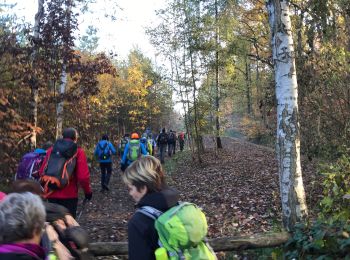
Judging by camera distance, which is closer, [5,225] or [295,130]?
[5,225]

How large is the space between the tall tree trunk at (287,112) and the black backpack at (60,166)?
10.7 feet

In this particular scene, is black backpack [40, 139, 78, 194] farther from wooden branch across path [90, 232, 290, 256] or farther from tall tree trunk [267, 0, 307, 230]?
tall tree trunk [267, 0, 307, 230]

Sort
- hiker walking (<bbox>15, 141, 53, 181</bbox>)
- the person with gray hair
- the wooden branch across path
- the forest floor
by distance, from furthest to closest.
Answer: the forest floor < hiker walking (<bbox>15, 141, 53, 181</bbox>) < the wooden branch across path < the person with gray hair

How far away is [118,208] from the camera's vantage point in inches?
420

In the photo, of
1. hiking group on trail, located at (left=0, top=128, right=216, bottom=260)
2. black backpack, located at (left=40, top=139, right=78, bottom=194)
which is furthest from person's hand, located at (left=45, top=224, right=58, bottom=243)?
black backpack, located at (left=40, top=139, right=78, bottom=194)

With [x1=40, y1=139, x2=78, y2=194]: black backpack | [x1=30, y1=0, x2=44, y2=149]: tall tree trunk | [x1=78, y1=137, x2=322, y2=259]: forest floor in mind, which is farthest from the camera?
[x1=30, y1=0, x2=44, y2=149]: tall tree trunk

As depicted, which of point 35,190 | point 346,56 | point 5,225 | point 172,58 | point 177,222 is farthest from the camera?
point 172,58

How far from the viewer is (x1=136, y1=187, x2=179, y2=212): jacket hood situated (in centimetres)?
289

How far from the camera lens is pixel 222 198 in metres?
11.2

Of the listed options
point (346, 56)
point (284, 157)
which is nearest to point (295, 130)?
point (284, 157)

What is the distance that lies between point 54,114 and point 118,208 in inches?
266

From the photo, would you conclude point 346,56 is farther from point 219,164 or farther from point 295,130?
point 219,164

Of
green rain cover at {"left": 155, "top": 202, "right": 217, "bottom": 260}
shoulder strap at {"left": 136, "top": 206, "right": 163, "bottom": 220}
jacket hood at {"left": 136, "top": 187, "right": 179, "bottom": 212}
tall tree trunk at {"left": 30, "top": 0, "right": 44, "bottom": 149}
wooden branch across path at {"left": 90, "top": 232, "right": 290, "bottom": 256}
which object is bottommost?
wooden branch across path at {"left": 90, "top": 232, "right": 290, "bottom": 256}

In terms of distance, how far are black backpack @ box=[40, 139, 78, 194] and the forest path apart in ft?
7.10
